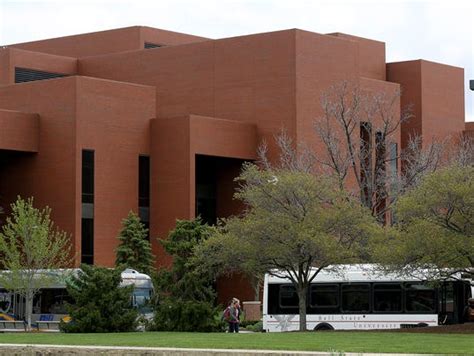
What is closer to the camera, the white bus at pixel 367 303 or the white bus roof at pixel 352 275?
the white bus at pixel 367 303

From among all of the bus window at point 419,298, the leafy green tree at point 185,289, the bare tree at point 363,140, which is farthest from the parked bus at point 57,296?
the bus window at point 419,298

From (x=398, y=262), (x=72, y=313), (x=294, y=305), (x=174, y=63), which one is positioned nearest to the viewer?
(x=398, y=262)

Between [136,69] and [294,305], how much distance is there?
35.2 meters

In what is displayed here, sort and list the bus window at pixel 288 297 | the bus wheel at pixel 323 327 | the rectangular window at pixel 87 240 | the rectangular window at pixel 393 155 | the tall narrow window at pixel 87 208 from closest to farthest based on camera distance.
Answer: the bus wheel at pixel 323 327
the bus window at pixel 288 297
the rectangular window at pixel 87 240
the tall narrow window at pixel 87 208
the rectangular window at pixel 393 155

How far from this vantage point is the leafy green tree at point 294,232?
41.3 m

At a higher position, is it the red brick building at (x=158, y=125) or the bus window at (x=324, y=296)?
the red brick building at (x=158, y=125)

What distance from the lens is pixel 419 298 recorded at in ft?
141

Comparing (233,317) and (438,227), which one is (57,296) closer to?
(233,317)

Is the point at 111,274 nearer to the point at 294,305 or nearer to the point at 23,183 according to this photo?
the point at 294,305

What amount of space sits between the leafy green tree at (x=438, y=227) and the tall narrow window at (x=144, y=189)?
3367cm

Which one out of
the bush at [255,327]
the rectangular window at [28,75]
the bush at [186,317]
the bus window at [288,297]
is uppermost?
the rectangular window at [28,75]

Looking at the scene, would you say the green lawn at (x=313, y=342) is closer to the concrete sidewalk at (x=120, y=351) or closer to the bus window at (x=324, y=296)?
the concrete sidewalk at (x=120, y=351)

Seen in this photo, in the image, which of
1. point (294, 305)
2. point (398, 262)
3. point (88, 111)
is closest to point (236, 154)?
point (88, 111)

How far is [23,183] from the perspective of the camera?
68.8 meters
